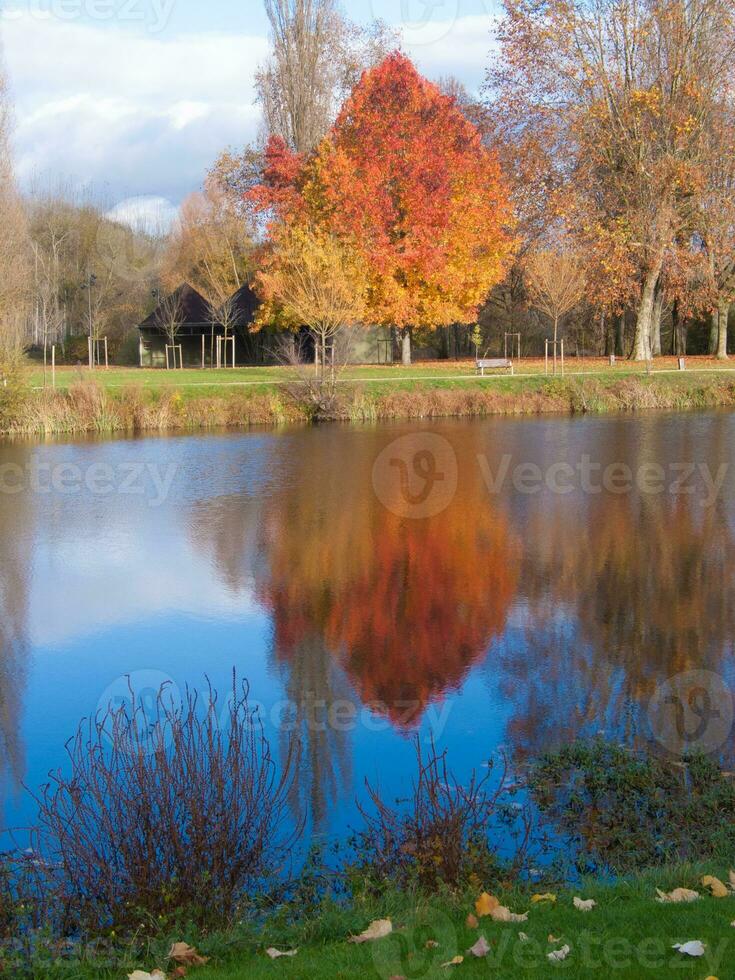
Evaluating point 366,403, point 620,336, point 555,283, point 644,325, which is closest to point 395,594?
point 366,403

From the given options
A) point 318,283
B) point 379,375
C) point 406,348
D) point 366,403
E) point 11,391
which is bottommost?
point 366,403

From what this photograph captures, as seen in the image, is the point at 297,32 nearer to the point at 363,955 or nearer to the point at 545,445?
the point at 545,445

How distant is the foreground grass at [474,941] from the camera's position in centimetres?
458

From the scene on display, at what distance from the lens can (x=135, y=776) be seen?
7156mm

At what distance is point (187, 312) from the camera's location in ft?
176

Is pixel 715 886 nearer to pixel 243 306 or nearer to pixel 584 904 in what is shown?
pixel 584 904

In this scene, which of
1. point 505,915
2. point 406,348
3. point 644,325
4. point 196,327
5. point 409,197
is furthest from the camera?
point 196,327

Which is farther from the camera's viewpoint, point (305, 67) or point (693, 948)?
point (305, 67)

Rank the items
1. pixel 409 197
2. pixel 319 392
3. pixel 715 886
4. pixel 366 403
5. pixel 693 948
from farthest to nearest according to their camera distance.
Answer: pixel 409 197
pixel 366 403
pixel 319 392
pixel 715 886
pixel 693 948

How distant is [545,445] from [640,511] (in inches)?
340

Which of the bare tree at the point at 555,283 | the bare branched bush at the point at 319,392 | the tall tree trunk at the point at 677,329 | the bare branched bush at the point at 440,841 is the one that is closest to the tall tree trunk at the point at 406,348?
the bare tree at the point at 555,283

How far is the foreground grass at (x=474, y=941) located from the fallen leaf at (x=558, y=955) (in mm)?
24

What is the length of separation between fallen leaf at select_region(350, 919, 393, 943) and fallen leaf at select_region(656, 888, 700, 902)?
4.38ft

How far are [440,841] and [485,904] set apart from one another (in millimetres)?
828
